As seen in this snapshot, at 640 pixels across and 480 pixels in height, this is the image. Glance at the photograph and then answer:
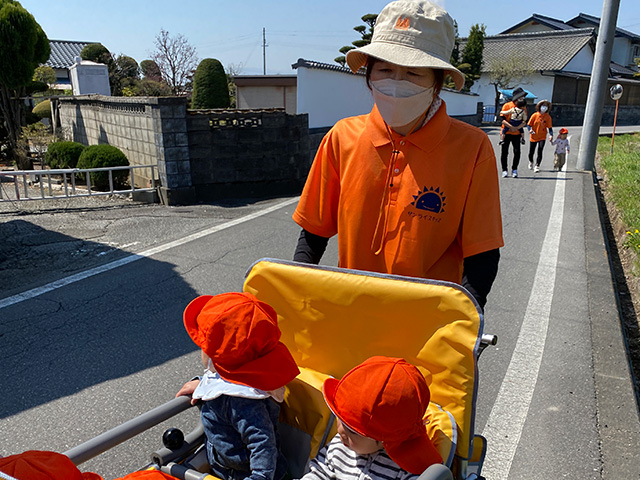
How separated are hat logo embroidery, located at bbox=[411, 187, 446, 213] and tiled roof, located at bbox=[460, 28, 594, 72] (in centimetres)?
4121

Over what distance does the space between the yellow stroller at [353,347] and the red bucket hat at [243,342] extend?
9.4 inches

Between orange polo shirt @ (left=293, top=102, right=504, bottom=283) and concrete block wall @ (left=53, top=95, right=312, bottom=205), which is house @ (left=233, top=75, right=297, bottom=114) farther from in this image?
orange polo shirt @ (left=293, top=102, right=504, bottom=283)

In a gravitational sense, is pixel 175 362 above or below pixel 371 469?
below

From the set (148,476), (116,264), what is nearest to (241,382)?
(148,476)

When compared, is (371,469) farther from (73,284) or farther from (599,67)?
(599,67)

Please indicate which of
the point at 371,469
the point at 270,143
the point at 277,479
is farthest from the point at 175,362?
the point at 270,143

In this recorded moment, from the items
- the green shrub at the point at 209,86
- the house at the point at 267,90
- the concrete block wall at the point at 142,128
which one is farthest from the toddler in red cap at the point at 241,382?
the house at the point at 267,90

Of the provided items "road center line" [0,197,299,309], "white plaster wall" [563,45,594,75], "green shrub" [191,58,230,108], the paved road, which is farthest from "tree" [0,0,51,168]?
"white plaster wall" [563,45,594,75]

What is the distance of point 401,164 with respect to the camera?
205cm

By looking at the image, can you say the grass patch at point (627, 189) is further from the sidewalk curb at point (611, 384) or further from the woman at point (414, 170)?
the woman at point (414, 170)

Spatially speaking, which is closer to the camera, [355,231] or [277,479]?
[277,479]

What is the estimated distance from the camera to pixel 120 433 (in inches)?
75.4

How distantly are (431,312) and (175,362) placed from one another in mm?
2484

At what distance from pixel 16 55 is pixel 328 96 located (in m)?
8.48
